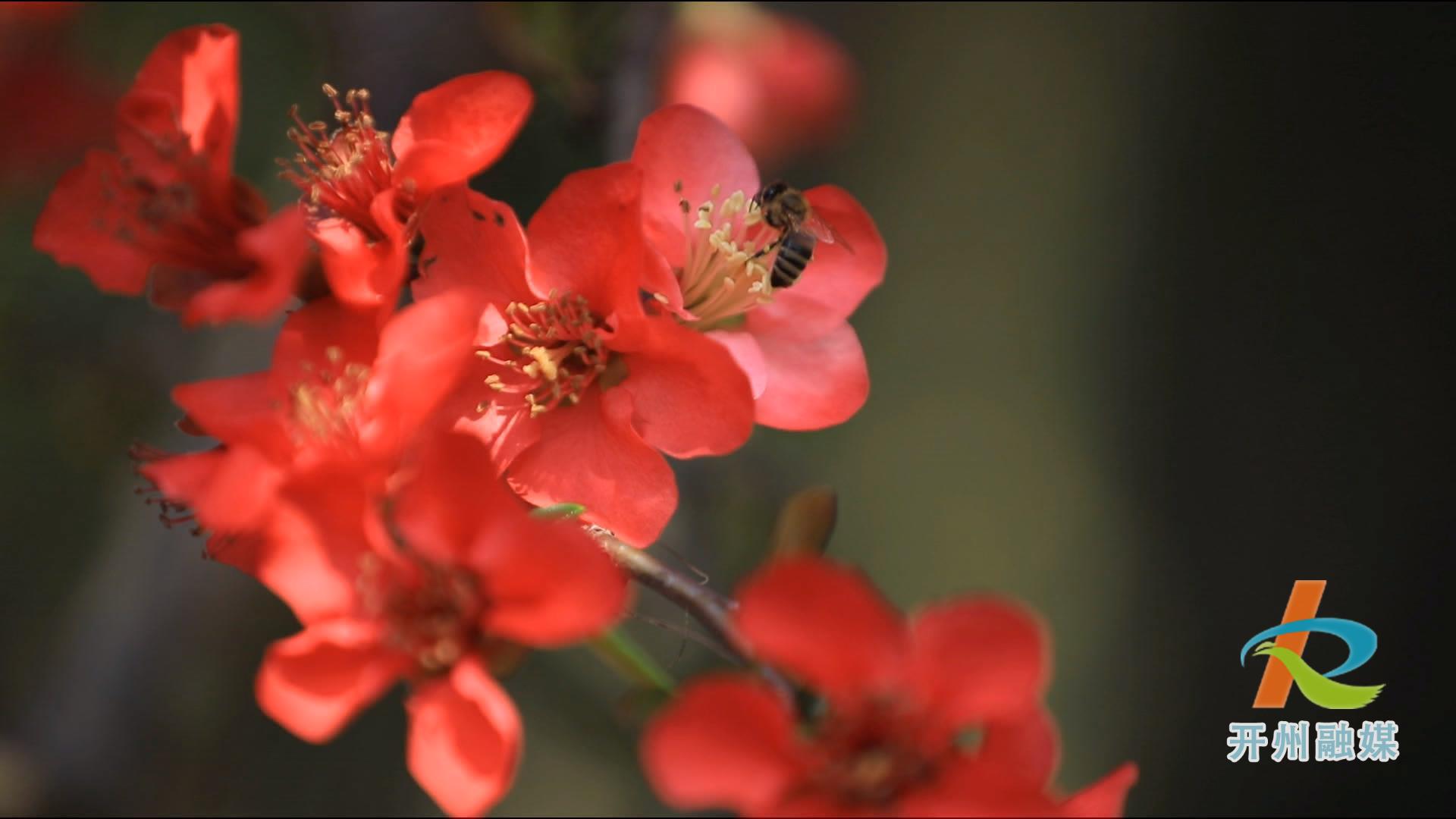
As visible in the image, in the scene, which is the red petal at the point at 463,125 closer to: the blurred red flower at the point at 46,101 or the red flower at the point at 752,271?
the red flower at the point at 752,271

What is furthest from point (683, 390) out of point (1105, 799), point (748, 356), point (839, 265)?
point (1105, 799)

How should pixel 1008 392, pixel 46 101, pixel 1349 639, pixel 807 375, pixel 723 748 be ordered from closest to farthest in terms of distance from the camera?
1. pixel 723 748
2. pixel 807 375
3. pixel 1349 639
4. pixel 46 101
5. pixel 1008 392

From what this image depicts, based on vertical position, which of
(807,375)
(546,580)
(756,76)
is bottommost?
(546,580)

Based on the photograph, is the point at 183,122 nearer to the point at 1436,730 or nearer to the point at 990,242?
the point at 1436,730

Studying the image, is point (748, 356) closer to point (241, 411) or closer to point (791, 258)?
point (791, 258)

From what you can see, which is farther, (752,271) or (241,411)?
(752,271)

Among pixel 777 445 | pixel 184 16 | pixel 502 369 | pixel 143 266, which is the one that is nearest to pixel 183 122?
pixel 143 266

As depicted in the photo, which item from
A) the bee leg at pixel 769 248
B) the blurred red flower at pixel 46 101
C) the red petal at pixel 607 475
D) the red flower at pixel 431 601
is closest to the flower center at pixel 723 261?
the bee leg at pixel 769 248

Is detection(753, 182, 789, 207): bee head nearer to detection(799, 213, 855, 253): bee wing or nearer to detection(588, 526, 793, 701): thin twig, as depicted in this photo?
detection(799, 213, 855, 253): bee wing
